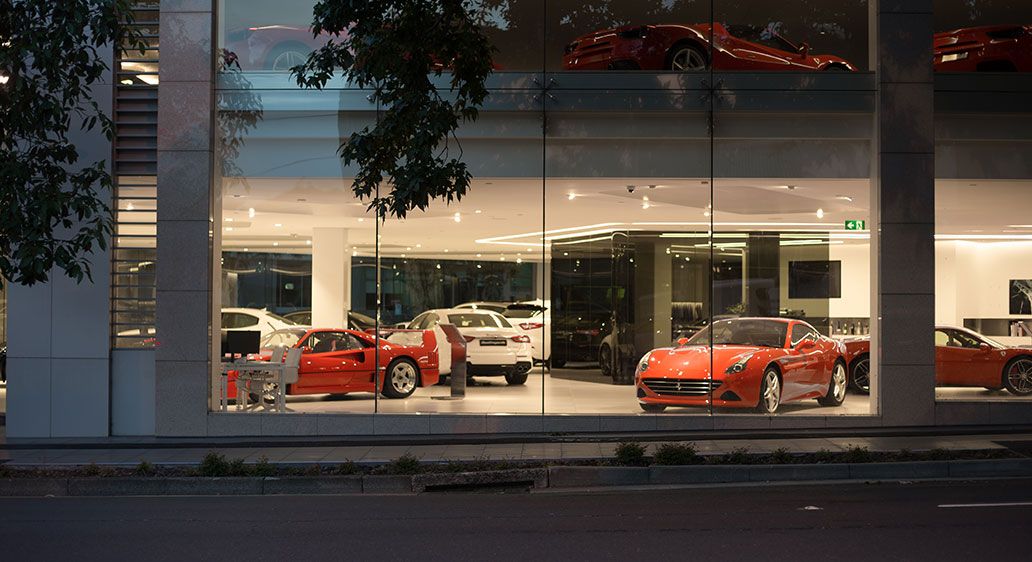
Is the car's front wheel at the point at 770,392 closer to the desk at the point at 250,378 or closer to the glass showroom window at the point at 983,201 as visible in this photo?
the glass showroom window at the point at 983,201

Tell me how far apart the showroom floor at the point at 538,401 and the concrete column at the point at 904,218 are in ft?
2.31

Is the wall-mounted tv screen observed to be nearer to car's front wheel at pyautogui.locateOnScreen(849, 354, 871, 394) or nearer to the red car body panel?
the red car body panel

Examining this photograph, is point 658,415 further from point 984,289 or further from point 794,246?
point 984,289

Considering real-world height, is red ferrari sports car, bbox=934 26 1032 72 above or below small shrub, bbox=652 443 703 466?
above

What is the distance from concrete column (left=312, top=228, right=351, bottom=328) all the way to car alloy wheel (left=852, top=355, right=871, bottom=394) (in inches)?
300

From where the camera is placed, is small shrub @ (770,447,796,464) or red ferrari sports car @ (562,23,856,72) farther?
red ferrari sports car @ (562,23,856,72)

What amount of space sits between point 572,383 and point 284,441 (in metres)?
4.27

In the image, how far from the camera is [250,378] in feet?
52.6

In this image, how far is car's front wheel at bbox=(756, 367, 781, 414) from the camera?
15.8m

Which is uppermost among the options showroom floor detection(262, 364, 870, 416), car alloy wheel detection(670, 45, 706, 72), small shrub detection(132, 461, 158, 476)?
car alloy wheel detection(670, 45, 706, 72)

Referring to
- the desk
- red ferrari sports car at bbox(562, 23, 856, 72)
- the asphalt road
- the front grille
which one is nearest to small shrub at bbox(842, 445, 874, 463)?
the asphalt road

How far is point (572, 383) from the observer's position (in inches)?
631

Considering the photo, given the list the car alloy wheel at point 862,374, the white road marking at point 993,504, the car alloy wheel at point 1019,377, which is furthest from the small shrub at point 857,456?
the car alloy wheel at point 1019,377

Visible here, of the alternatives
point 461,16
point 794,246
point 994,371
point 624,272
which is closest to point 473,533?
point 461,16
